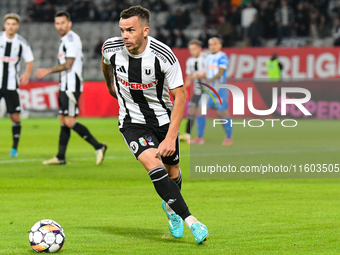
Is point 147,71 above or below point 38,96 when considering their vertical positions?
above

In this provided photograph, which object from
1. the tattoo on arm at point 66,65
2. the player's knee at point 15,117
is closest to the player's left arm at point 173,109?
the tattoo on arm at point 66,65

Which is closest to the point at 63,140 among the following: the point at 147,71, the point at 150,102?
the point at 150,102

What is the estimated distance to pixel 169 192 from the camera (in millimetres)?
4641

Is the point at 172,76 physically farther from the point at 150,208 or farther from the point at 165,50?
the point at 150,208

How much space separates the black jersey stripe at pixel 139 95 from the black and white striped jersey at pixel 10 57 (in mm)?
6135

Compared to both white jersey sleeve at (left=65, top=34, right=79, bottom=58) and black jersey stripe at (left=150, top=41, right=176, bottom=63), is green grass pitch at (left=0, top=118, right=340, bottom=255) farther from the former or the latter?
white jersey sleeve at (left=65, top=34, right=79, bottom=58)

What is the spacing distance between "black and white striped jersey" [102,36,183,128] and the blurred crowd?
1809 centimetres

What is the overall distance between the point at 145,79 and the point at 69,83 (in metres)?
5.05

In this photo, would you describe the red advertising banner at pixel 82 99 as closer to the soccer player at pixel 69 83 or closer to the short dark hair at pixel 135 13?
the soccer player at pixel 69 83

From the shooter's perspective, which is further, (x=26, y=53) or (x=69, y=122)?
(x=26, y=53)

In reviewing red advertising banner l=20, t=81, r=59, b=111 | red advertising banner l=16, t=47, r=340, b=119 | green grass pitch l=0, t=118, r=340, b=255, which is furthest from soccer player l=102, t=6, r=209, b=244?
red advertising banner l=20, t=81, r=59, b=111

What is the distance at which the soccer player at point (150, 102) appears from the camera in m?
4.64

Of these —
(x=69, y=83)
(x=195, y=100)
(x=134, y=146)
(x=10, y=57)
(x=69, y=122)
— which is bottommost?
(x=195, y=100)

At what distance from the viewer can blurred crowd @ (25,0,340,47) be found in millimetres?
22781
